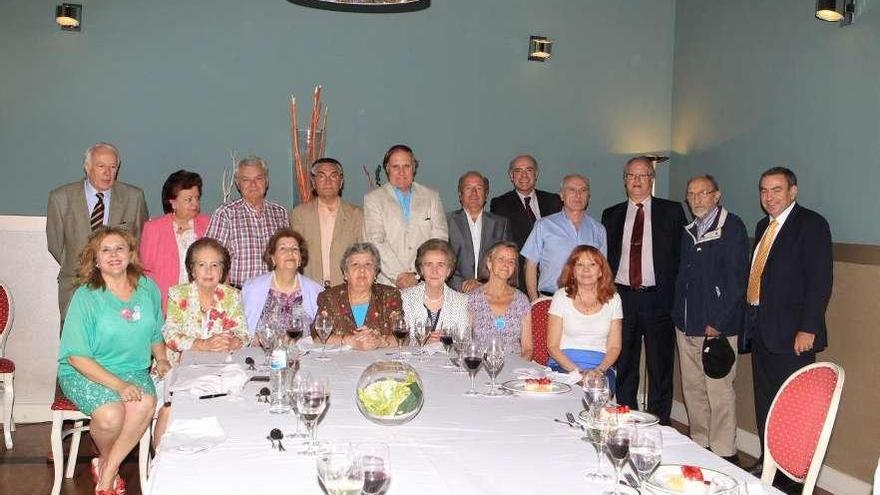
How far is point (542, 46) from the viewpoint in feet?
21.9

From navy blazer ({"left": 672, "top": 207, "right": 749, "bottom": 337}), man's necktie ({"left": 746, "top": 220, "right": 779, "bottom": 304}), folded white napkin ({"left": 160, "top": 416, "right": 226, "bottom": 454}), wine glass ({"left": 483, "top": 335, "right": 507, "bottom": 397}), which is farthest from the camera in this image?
navy blazer ({"left": 672, "top": 207, "right": 749, "bottom": 337})

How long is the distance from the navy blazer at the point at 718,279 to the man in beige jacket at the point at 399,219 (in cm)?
149

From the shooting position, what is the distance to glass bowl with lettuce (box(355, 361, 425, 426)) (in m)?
2.46

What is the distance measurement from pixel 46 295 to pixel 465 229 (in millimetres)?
2869

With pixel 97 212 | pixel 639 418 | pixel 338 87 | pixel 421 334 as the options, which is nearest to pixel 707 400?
pixel 421 334

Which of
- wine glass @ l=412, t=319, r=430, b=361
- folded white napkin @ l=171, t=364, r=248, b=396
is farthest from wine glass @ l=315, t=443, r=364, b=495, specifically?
wine glass @ l=412, t=319, r=430, b=361

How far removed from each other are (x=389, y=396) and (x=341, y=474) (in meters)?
0.80

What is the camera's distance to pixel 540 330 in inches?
169

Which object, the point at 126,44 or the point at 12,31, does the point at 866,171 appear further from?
the point at 12,31

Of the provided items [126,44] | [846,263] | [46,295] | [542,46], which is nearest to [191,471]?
[846,263]

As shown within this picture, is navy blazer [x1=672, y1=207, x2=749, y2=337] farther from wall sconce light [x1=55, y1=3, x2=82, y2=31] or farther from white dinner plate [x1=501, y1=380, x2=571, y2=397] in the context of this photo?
wall sconce light [x1=55, y1=3, x2=82, y2=31]

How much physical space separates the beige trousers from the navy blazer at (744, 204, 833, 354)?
550 mm

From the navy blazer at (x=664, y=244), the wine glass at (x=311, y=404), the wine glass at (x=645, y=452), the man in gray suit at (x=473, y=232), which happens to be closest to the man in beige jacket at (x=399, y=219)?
the man in gray suit at (x=473, y=232)

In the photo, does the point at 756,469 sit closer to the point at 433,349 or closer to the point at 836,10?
the point at 433,349
